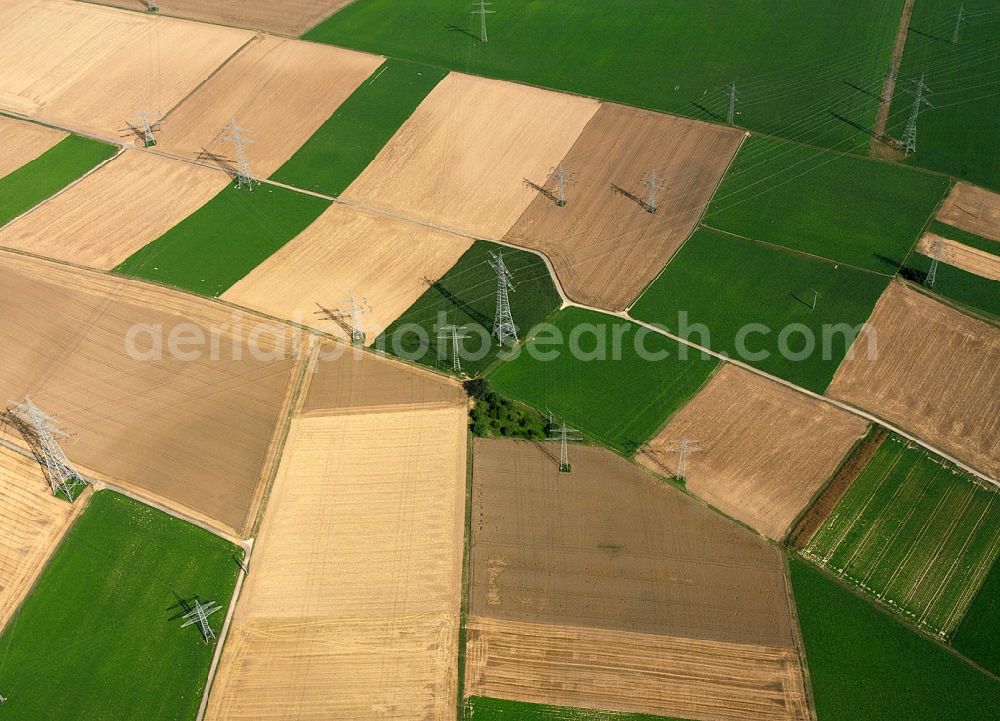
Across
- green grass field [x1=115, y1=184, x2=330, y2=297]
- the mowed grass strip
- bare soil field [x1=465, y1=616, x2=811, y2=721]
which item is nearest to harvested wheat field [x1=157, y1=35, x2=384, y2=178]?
green grass field [x1=115, y1=184, x2=330, y2=297]

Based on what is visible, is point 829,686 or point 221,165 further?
point 221,165

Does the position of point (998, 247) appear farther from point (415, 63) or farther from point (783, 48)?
point (415, 63)

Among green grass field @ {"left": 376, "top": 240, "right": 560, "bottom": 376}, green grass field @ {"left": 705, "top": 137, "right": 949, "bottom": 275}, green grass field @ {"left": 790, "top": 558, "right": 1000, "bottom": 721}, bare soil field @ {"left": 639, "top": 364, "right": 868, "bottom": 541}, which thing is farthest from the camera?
green grass field @ {"left": 705, "top": 137, "right": 949, "bottom": 275}

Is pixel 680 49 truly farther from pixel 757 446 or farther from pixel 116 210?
pixel 116 210

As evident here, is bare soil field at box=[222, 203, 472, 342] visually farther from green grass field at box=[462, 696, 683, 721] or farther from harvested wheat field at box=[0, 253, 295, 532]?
green grass field at box=[462, 696, 683, 721]

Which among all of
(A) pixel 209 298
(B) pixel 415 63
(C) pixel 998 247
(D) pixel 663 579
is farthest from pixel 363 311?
(C) pixel 998 247

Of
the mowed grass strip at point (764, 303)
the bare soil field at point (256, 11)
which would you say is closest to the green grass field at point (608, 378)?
the mowed grass strip at point (764, 303)

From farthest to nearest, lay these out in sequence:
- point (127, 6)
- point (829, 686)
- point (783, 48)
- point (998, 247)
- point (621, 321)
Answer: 1. point (127, 6)
2. point (783, 48)
3. point (998, 247)
4. point (621, 321)
5. point (829, 686)
